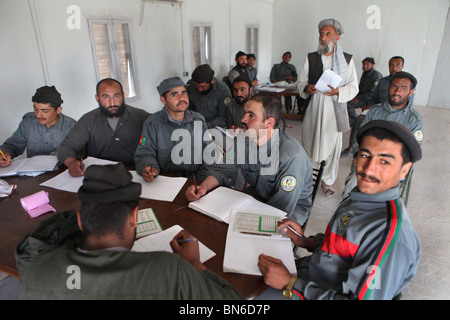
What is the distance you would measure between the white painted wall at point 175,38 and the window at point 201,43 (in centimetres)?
18

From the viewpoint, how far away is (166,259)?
36.5 inches

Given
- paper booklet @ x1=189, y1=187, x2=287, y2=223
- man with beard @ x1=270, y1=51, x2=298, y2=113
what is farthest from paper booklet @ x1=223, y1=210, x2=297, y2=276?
man with beard @ x1=270, y1=51, x2=298, y2=113

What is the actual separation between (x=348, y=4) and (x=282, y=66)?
9.28 feet

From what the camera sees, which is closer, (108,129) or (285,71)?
(108,129)

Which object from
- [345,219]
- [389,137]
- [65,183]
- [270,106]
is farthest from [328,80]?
[65,183]

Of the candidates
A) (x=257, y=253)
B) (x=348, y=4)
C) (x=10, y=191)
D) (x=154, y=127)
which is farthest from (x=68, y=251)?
(x=348, y=4)

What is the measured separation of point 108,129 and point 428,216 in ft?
11.1

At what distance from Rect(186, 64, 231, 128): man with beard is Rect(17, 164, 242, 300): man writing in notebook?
3220 millimetres

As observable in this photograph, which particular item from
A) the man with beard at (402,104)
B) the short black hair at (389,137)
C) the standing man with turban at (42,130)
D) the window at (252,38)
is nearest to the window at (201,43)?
the window at (252,38)

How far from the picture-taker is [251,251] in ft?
4.38

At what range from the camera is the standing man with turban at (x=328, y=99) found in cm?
310

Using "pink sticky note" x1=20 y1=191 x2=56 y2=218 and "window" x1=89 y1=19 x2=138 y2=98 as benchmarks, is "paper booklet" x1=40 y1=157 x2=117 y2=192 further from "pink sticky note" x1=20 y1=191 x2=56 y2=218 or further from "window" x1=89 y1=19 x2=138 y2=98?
"window" x1=89 y1=19 x2=138 y2=98

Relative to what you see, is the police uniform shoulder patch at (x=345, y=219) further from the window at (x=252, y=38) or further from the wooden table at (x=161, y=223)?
the window at (x=252, y=38)

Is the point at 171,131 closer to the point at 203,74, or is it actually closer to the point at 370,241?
the point at 203,74
